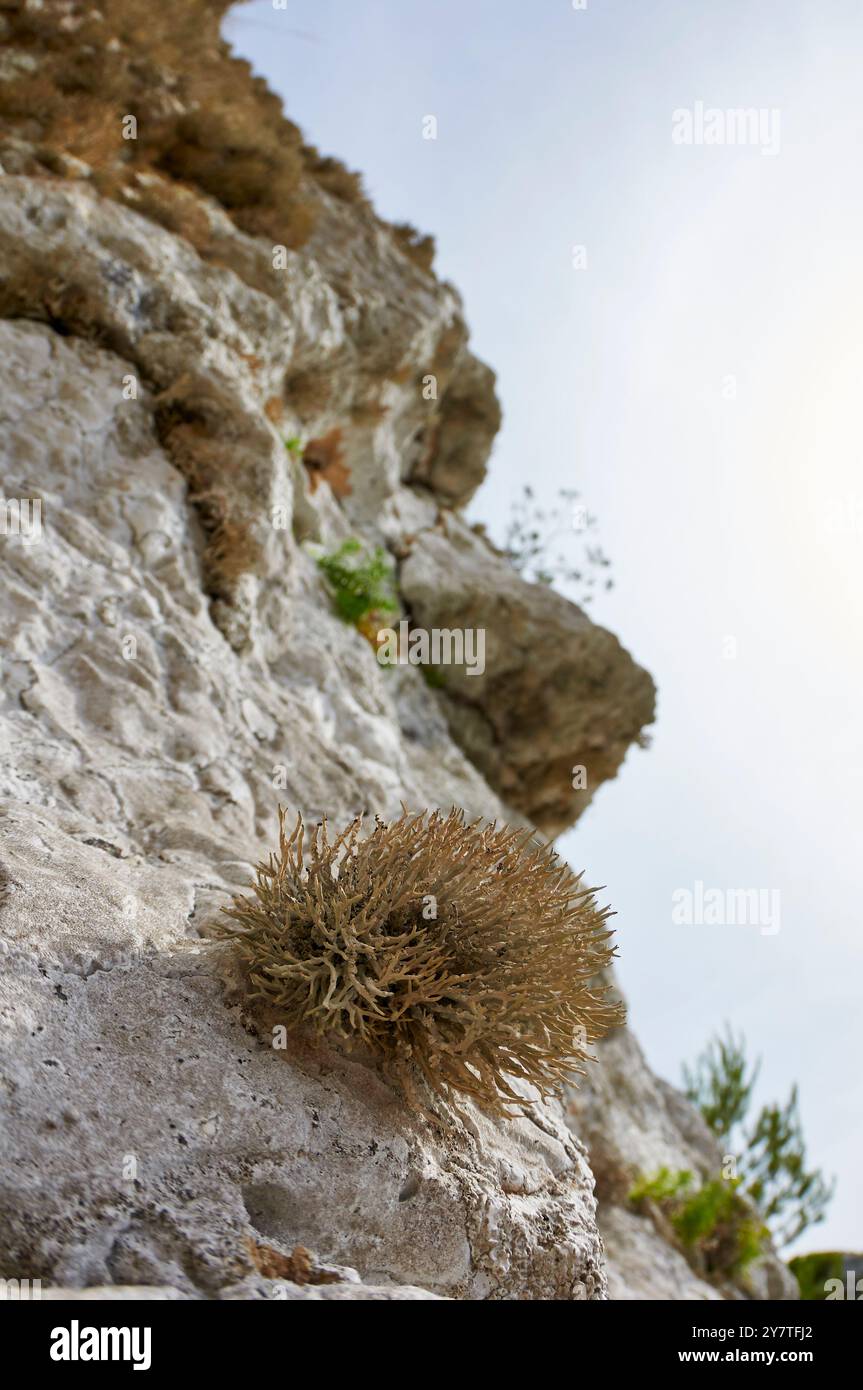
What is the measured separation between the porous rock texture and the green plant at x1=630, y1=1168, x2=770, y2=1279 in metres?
0.44

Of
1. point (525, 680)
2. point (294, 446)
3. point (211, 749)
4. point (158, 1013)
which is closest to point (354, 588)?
point (294, 446)

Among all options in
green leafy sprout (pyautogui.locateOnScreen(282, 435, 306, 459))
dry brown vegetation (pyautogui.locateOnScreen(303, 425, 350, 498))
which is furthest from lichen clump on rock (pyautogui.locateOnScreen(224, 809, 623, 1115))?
dry brown vegetation (pyautogui.locateOnScreen(303, 425, 350, 498))

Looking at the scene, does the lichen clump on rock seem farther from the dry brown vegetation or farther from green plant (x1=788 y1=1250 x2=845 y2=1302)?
green plant (x1=788 y1=1250 x2=845 y2=1302)

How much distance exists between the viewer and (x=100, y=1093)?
7.33 ft

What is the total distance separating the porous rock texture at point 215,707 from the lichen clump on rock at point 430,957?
150mm

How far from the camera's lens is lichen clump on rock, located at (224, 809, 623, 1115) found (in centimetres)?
261

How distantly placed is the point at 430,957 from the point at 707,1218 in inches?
309

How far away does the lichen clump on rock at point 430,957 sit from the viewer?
2.61 m

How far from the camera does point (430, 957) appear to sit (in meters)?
2.64

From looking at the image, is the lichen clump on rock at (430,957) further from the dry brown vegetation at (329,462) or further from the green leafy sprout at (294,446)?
the dry brown vegetation at (329,462)

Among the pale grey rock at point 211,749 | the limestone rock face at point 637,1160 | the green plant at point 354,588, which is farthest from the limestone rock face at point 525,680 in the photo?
the limestone rock face at point 637,1160

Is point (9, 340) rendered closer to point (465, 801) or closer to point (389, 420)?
point (465, 801)

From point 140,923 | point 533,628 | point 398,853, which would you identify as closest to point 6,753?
point 140,923

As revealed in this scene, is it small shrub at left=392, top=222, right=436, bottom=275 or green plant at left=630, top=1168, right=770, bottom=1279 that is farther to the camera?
small shrub at left=392, top=222, right=436, bottom=275
